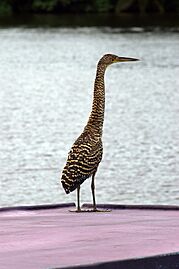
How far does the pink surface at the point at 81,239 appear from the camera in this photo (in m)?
6.80

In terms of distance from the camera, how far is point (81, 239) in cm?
747

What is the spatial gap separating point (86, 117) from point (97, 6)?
69007 millimetres

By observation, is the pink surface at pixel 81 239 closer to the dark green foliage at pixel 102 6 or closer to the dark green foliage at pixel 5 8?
the dark green foliage at pixel 5 8

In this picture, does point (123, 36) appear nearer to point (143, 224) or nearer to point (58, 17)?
point (58, 17)

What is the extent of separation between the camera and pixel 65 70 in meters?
49.1

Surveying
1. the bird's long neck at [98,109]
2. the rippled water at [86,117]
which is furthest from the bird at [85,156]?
the rippled water at [86,117]

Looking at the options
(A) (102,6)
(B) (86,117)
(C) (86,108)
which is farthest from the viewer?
(A) (102,6)

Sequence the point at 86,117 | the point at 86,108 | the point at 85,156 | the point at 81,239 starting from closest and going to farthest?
the point at 81,239 → the point at 85,156 → the point at 86,117 → the point at 86,108

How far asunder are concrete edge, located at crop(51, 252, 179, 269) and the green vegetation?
91.7 metres

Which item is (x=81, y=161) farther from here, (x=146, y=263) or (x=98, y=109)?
(x=146, y=263)

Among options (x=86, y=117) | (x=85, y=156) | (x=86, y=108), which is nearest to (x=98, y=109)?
(x=85, y=156)

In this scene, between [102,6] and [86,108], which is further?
[102,6]

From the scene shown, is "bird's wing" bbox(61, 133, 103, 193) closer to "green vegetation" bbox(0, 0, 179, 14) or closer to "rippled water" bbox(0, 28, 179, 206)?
"rippled water" bbox(0, 28, 179, 206)

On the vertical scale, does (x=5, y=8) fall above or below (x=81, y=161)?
above
